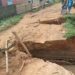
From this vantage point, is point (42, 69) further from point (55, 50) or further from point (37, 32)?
point (37, 32)

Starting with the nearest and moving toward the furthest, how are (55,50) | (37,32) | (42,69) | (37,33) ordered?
(42,69), (55,50), (37,33), (37,32)

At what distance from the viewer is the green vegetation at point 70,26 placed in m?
13.8

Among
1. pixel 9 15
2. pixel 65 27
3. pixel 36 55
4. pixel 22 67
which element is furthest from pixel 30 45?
pixel 9 15

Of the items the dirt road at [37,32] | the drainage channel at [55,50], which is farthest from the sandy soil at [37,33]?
the drainage channel at [55,50]

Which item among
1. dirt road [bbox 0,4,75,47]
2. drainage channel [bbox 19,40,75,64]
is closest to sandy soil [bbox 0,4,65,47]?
dirt road [bbox 0,4,75,47]

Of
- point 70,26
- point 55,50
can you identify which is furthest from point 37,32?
point 70,26

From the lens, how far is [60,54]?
14078 mm

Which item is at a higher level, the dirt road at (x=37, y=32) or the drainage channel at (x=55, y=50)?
the dirt road at (x=37, y=32)

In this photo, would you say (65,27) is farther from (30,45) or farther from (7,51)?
(7,51)

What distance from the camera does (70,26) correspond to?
14.8m

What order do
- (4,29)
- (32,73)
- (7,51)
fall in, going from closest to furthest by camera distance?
(32,73) → (7,51) → (4,29)

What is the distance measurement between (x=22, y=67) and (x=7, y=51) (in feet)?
3.45

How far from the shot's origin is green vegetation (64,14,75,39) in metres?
13.8

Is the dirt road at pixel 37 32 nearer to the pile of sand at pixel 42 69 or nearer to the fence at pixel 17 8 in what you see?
the pile of sand at pixel 42 69
